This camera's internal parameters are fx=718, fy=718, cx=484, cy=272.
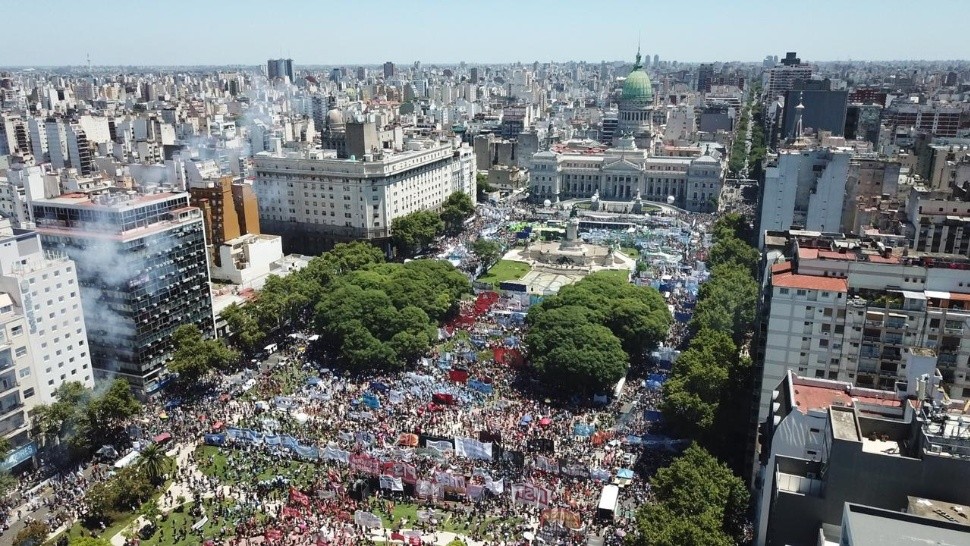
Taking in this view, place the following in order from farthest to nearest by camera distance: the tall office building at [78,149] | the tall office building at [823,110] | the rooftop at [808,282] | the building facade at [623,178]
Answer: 1. the tall office building at [823,110]
2. the tall office building at [78,149]
3. the building facade at [623,178]
4. the rooftop at [808,282]

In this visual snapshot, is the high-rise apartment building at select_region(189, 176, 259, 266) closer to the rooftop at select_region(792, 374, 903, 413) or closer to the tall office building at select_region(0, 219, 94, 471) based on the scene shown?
the tall office building at select_region(0, 219, 94, 471)

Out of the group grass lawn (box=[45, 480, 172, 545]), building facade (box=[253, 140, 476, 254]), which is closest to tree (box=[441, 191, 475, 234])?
building facade (box=[253, 140, 476, 254])

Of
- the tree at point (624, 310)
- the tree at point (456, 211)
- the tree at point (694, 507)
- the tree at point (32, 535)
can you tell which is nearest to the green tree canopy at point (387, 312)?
the tree at point (624, 310)

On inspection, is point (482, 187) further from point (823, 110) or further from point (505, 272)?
point (823, 110)

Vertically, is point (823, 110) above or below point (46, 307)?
above

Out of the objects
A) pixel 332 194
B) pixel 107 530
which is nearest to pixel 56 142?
pixel 332 194

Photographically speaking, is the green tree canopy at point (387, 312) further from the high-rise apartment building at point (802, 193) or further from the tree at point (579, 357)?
the high-rise apartment building at point (802, 193)
